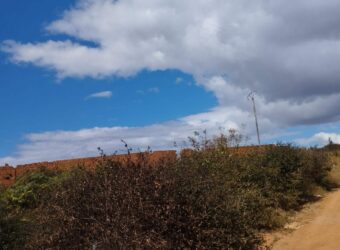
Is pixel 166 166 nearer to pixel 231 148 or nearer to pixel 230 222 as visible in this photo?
pixel 230 222

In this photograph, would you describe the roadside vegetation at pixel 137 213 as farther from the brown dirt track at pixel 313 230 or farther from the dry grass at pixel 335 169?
the dry grass at pixel 335 169

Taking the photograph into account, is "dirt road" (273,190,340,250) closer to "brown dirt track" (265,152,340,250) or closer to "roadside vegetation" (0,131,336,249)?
"brown dirt track" (265,152,340,250)

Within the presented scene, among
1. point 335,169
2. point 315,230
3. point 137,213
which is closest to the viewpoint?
point 137,213

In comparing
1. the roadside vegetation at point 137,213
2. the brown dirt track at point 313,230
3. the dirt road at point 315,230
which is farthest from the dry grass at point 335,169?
the roadside vegetation at point 137,213

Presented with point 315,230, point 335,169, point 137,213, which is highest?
point 335,169

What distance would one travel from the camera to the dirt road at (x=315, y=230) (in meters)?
13.2

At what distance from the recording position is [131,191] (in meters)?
8.53

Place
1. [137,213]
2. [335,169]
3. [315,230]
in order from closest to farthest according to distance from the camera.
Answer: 1. [137,213]
2. [315,230]
3. [335,169]

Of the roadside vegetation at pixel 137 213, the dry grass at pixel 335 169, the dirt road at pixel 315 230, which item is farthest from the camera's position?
the dry grass at pixel 335 169

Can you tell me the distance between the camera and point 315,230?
14867mm

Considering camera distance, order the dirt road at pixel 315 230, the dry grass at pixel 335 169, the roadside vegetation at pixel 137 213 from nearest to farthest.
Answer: the roadside vegetation at pixel 137 213, the dirt road at pixel 315 230, the dry grass at pixel 335 169

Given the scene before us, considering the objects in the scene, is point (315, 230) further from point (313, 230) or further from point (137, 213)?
point (137, 213)

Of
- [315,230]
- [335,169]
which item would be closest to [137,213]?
[315,230]

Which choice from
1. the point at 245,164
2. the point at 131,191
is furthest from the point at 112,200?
the point at 245,164
